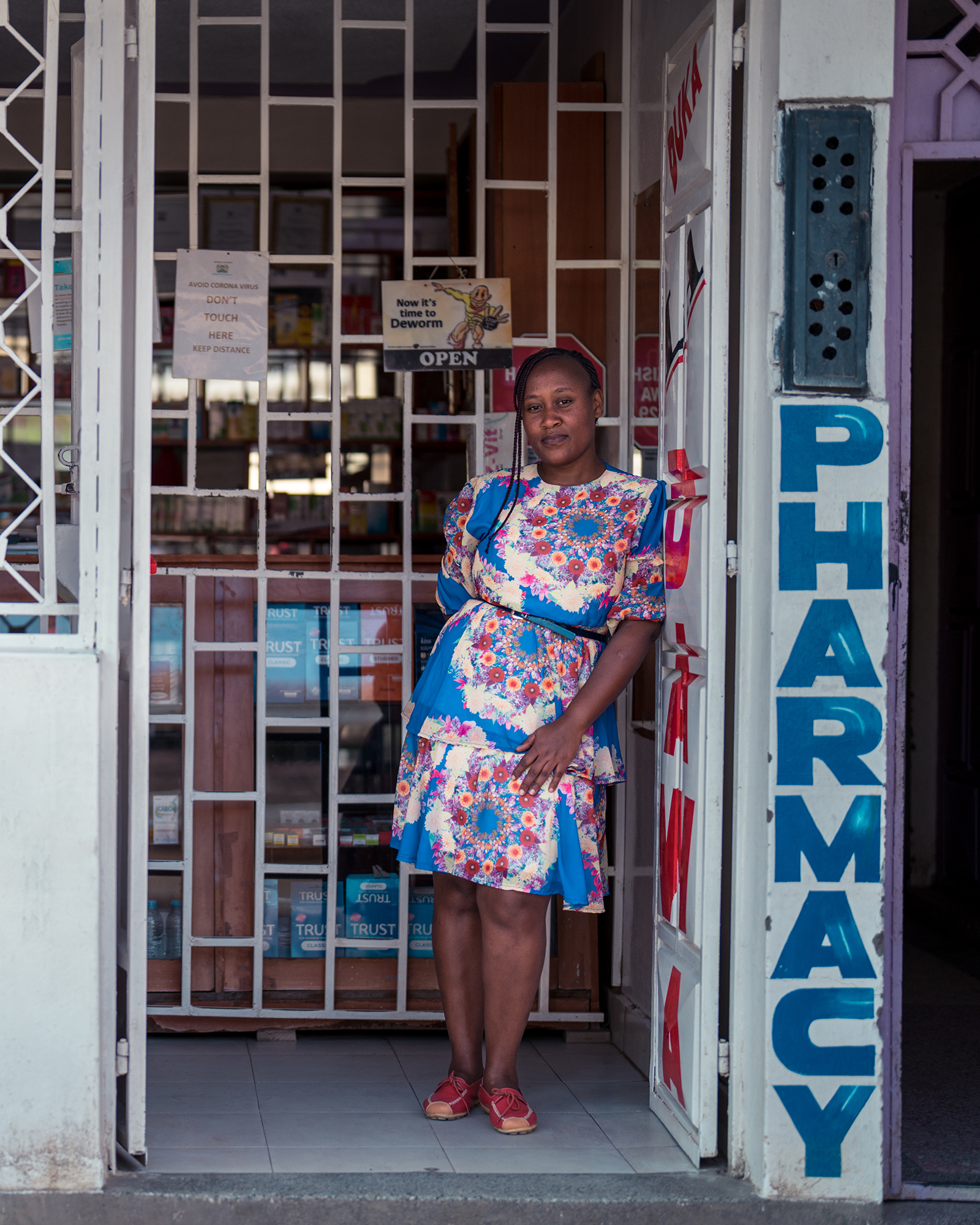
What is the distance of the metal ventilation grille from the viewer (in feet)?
8.49

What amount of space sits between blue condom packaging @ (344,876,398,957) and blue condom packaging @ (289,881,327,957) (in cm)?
8

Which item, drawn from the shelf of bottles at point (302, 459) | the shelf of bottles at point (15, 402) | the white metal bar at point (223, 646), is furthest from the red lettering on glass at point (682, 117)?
the shelf of bottles at point (15, 402)


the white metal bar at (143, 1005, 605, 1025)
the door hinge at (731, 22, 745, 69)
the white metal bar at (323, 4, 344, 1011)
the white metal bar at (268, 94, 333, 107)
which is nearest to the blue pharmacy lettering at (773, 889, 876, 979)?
the white metal bar at (143, 1005, 605, 1025)

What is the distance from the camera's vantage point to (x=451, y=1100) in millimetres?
2996

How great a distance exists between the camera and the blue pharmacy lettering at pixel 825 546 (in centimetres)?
259

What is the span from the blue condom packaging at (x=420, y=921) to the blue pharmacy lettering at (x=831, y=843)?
138 centimetres

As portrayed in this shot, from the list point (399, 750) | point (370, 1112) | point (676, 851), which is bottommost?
point (370, 1112)

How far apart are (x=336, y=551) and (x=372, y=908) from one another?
39.3 inches

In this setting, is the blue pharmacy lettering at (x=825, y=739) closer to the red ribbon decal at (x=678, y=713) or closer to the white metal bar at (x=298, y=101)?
the red ribbon decal at (x=678, y=713)

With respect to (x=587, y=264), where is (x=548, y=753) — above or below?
below

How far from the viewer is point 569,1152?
2.82m

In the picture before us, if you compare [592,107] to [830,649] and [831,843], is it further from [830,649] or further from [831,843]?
[831,843]

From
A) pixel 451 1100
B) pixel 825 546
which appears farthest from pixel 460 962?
pixel 825 546

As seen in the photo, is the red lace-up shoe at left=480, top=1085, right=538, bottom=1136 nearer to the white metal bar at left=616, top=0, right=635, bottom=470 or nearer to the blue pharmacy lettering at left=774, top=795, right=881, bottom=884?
the blue pharmacy lettering at left=774, top=795, right=881, bottom=884
